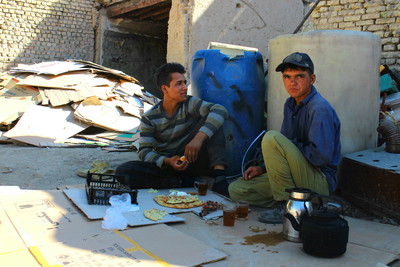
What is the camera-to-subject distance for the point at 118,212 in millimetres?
2666

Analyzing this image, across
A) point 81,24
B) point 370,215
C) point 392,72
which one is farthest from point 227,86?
point 81,24

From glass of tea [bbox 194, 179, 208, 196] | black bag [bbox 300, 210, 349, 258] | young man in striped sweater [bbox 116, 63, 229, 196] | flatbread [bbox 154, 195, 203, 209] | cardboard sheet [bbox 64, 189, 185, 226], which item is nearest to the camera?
black bag [bbox 300, 210, 349, 258]

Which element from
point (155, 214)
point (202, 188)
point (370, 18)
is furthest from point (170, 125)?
point (370, 18)

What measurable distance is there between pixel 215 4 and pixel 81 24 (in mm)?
5348

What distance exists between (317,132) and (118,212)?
4.66 ft

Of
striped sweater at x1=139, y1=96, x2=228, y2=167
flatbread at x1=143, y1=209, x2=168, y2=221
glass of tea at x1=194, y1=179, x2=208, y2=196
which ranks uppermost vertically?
striped sweater at x1=139, y1=96, x2=228, y2=167

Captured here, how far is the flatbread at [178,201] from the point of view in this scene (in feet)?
10.1

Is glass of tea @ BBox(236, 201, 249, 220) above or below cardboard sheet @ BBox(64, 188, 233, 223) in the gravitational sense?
above

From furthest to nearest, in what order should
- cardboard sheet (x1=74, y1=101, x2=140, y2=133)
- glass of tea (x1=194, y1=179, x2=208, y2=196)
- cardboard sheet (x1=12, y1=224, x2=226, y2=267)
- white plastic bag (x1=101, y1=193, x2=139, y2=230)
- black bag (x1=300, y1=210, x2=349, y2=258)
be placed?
cardboard sheet (x1=74, y1=101, x2=140, y2=133) < glass of tea (x1=194, y1=179, x2=208, y2=196) < white plastic bag (x1=101, y1=193, x2=139, y2=230) < black bag (x1=300, y1=210, x2=349, y2=258) < cardboard sheet (x1=12, y1=224, x2=226, y2=267)

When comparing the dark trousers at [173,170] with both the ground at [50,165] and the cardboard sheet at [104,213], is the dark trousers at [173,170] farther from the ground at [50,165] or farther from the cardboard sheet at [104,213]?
the ground at [50,165]

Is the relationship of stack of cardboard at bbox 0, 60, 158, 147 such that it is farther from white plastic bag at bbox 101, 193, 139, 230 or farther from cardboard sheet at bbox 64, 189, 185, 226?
white plastic bag at bbox 101, 193, 139, 230

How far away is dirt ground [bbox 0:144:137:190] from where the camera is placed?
4.10m

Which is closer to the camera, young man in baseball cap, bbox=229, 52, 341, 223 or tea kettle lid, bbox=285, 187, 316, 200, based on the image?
tea kettle lid, bbox=285, 187, 316, 200

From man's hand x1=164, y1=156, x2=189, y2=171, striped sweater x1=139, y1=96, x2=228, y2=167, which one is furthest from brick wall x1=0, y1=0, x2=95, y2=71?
man's hand x1=164, y1=156, x2=189, y2=171
